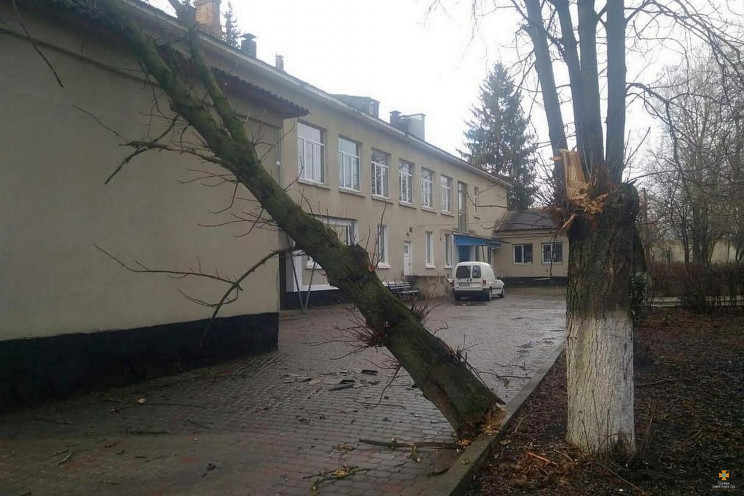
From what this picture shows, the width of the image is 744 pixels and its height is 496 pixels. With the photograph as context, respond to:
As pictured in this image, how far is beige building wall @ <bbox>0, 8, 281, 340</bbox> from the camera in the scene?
651 cm

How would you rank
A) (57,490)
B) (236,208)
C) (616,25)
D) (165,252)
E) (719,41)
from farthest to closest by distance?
(236,208) < (165,252) < (719,41) < (616,25) < (57,490)

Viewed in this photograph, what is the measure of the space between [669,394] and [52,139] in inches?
305

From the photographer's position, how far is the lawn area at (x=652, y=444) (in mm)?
4297

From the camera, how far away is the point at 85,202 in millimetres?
7270

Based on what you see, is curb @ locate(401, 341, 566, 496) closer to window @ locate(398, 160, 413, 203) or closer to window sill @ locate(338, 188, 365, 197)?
window sill @ locate(338, 188, 365, 197)

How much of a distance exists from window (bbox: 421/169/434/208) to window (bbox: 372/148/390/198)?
423 centimetres

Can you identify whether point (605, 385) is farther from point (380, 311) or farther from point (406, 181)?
point (406, 181)

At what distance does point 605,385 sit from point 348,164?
65.0 ft

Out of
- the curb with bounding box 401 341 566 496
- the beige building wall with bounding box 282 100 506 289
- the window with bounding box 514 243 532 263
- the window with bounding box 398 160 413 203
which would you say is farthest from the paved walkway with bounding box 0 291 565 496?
the window with bounding box 514 243 532 263

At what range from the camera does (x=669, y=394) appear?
6.93 m

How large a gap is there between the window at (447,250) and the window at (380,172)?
7.58m

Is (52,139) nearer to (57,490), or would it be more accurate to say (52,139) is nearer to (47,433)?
(47,433)

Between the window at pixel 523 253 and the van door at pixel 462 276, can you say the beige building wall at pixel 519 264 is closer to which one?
the window at pixel 523 253

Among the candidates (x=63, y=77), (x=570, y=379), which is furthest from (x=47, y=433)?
(x=570, y=379)
